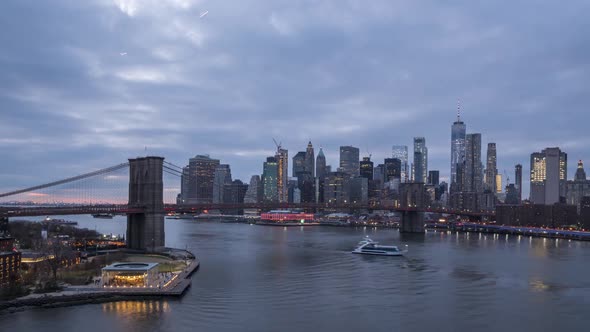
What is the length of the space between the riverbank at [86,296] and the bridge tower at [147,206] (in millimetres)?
12922

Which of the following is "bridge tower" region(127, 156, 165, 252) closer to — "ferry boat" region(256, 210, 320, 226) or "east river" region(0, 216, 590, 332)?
"east river" region(0, 216, 590, 332)

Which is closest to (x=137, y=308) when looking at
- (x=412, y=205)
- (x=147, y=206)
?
(x=147, y=206)

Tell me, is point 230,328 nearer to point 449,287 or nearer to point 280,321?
point 280,321

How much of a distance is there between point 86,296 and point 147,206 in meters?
15.5

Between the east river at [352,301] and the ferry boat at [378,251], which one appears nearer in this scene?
the east river at [352,301]

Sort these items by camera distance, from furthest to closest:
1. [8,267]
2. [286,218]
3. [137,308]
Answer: [286,218]
[8,267]
[137,308]

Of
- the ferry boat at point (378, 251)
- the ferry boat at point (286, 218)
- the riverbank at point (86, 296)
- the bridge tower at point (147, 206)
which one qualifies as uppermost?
the bridge tower at point (147, 206)

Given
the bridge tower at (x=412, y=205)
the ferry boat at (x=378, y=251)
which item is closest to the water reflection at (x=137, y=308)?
the ferry boat at (x=378, y=251)

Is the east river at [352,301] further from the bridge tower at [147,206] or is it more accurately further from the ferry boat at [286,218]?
the ferry boat at [286,218]

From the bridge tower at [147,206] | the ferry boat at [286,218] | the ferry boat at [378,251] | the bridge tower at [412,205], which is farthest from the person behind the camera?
the ferry boat at [286,218]

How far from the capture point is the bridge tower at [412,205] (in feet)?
279

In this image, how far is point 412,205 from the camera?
8738 cm

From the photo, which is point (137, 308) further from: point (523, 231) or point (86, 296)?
point (523, 231)

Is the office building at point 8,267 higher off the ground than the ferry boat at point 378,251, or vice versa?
the office building at point 8,267
